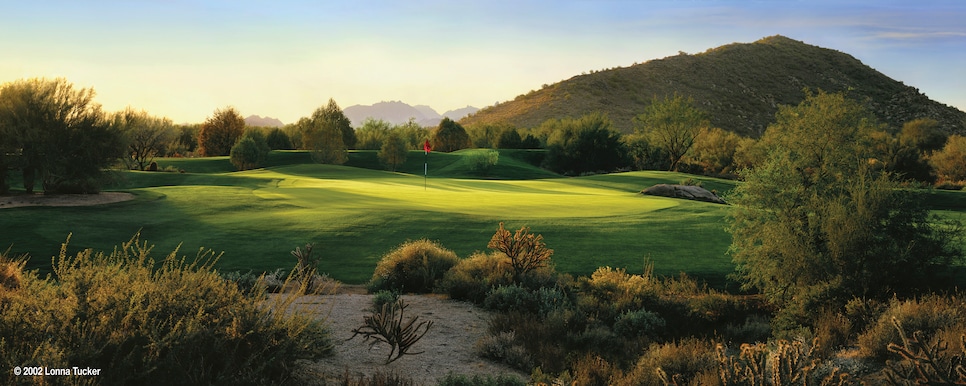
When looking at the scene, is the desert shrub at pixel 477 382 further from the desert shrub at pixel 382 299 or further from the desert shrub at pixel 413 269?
the desert shrub at pixel 413 269

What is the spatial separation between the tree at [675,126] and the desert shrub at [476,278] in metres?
Answer: 55.5

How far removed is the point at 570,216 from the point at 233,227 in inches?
444

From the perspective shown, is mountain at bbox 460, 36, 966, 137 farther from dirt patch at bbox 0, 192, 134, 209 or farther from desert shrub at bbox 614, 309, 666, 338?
desert shrub at bbox 614, 309, 666, 338

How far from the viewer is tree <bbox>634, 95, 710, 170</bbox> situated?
2623 inches

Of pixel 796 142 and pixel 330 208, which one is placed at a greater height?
pixel 796 142

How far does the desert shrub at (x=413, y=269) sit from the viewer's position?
14734mm

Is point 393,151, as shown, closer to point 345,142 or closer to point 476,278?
point 345,142

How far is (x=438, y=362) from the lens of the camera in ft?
31.1

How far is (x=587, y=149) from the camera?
67.1 m

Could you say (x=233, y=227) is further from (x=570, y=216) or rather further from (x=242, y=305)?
(x=242, y=305)

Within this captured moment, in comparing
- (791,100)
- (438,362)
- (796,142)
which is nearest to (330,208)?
(438,362)

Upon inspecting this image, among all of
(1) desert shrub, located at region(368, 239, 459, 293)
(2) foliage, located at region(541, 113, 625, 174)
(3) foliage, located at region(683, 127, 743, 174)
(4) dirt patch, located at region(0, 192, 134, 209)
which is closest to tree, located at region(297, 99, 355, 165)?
(2) foliage, located at region(541, 113, 625, 174)

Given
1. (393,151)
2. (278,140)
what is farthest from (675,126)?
(278,140)

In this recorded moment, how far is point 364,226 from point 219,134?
61652 millimetres
